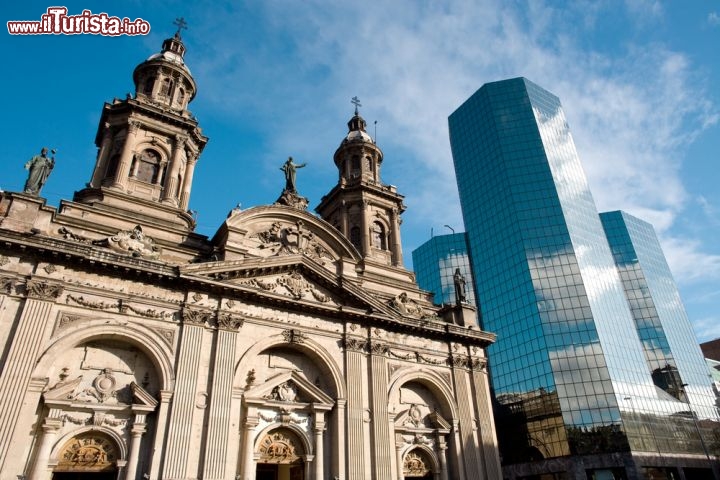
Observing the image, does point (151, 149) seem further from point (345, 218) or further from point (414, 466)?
point (414, 466)

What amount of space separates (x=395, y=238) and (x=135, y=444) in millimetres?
22568

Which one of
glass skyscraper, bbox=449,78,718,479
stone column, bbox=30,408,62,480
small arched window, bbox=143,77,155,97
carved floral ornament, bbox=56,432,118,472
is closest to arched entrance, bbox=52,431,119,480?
carved floral ornament, bbox=56,432,118,472

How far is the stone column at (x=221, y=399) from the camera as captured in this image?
1931 centimetres

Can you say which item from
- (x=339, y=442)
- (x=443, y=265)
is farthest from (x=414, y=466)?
(x=443, y=265)

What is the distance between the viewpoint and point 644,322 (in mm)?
68750

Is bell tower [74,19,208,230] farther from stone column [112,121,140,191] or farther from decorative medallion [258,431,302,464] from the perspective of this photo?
decorative medallion [258,431,302,464]

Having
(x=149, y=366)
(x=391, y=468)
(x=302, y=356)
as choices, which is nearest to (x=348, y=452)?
(x=391, y=468)

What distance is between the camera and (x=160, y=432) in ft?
62.5

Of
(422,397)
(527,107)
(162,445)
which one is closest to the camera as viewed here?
(162,445)

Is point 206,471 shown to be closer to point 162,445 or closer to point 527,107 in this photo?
point 162,445

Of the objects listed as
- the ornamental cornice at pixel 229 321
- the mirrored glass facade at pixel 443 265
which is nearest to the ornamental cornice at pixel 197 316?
the ornamental cornice at pixel 229 321

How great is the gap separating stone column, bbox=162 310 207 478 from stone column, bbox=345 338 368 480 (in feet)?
24.0

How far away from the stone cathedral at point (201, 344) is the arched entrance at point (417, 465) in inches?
3.5

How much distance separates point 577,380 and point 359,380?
31.5m
